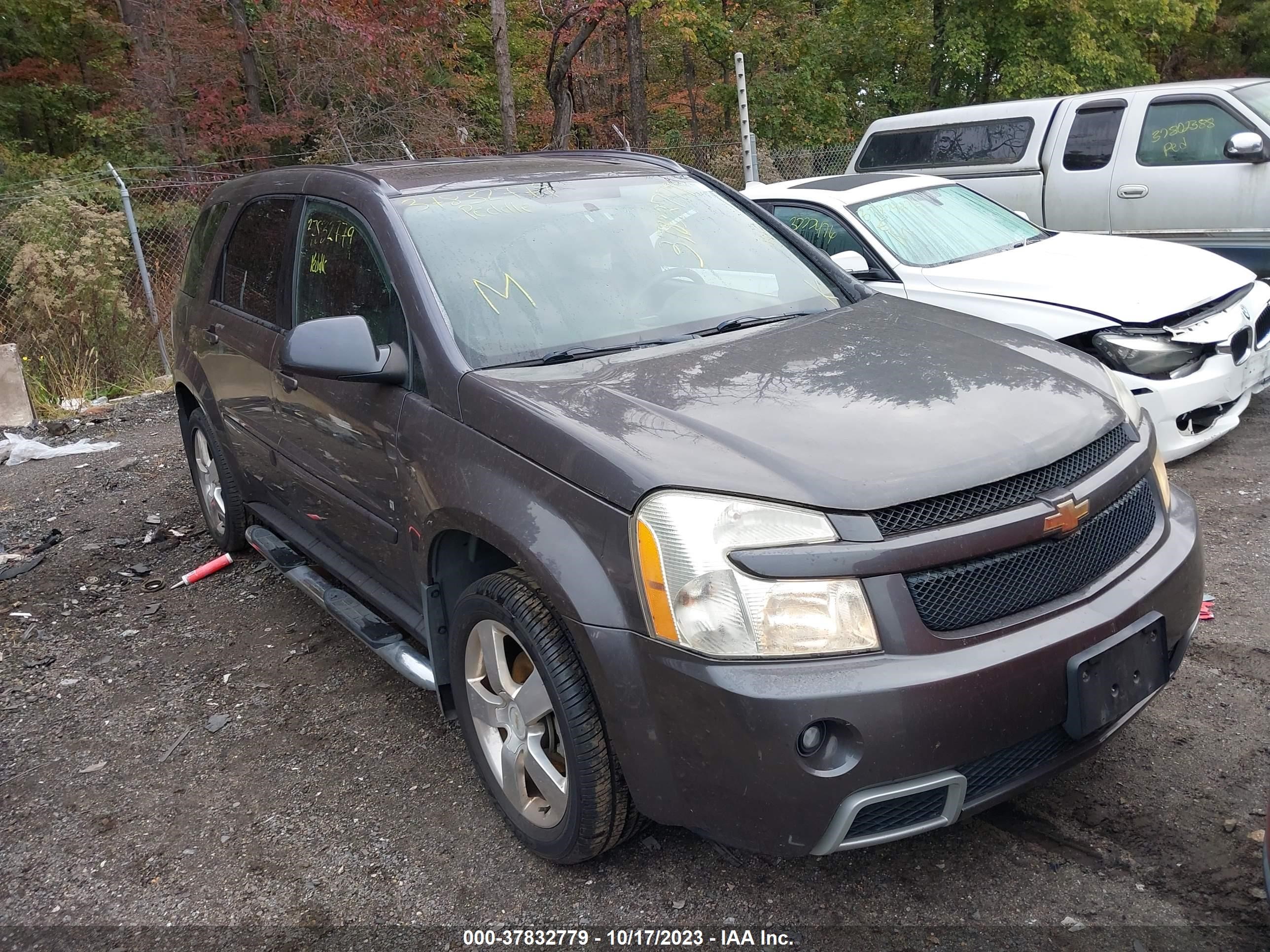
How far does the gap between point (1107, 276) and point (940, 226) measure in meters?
1.24

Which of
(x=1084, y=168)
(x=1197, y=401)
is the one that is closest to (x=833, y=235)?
(x=1197, y=401)

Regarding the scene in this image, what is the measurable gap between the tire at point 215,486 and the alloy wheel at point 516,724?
2.42 m

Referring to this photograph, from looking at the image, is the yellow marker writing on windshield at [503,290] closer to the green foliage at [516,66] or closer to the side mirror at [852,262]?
the side mirror at [852,262]

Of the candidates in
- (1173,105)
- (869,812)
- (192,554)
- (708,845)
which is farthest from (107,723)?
(1173,105)

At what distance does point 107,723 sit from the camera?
389 cm

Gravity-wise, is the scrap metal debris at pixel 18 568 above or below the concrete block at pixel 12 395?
below

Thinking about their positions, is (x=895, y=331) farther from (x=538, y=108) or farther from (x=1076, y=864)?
(x=538, y=108)

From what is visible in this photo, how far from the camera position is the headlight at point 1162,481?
9.21 ft

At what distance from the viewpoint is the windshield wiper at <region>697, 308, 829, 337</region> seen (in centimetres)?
322

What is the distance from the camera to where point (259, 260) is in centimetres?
425

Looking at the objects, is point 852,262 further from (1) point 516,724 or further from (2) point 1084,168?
(2) point 1084,168

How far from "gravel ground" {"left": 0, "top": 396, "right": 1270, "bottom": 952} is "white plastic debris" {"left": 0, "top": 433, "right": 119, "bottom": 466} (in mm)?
3833

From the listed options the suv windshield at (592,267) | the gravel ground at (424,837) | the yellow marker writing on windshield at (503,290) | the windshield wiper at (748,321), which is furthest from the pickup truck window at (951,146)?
the yellow marker writing on windshield at (503,290)

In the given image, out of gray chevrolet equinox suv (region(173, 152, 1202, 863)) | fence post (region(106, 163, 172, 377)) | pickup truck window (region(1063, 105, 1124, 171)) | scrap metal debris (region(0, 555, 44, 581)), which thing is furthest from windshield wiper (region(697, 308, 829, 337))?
fence post (region(106, 163, 172, 377))
